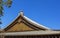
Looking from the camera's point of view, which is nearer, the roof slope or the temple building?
the temple building

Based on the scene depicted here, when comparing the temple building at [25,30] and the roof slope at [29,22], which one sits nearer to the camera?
the temple building at [25,30]

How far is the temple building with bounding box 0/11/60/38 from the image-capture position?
1425 cm

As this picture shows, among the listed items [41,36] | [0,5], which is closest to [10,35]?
[41,36]

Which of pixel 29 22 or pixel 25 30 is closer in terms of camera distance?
pixel 25 30

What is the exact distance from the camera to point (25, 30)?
16.2 meters

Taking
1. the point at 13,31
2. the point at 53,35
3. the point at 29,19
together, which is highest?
the point at 29,19

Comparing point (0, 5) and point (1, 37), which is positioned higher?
point (0, 5)

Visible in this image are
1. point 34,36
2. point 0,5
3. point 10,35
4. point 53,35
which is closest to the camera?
point 53,35

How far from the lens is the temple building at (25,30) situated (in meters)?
14.2

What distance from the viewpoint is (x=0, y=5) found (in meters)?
20.3

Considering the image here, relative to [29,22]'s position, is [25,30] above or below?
below

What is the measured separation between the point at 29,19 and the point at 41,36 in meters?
2.97

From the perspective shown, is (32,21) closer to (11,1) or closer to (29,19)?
(29,19)

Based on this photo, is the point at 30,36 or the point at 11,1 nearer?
the point at 30,36
